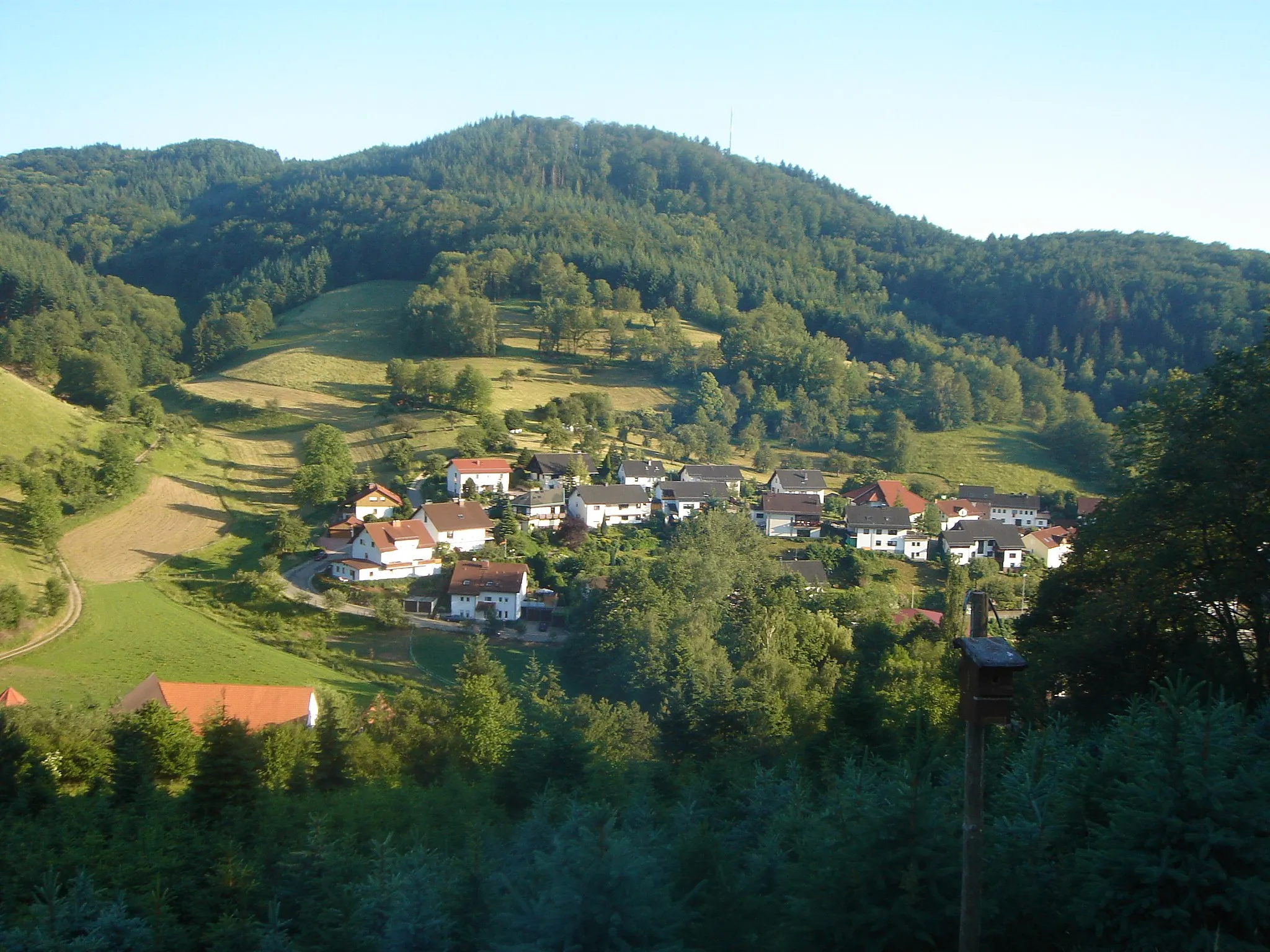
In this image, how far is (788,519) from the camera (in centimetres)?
3198

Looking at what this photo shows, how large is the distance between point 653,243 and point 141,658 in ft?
194

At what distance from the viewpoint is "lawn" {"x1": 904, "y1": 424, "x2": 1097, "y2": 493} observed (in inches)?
1555

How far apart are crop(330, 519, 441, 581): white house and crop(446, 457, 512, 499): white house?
481 cm

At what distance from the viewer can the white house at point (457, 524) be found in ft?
89.1

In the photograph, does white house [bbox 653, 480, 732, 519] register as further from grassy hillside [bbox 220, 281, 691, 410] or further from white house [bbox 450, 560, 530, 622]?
grassy hillside [bbox 220, 281, 691, 410]

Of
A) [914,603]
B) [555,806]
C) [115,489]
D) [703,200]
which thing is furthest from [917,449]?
[703,200]

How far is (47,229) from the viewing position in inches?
3558

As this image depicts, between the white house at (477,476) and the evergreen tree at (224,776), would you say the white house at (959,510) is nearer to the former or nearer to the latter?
the white house at (477,476)

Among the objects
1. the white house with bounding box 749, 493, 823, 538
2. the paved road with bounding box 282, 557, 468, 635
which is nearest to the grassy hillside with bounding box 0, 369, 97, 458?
the paved road with bounding box 282, 557, 468, 635

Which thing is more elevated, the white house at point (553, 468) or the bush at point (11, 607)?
the white house at point (553, 468)

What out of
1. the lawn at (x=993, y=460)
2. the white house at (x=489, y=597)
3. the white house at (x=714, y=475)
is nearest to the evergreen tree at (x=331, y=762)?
the white house at (x=489, y=597)

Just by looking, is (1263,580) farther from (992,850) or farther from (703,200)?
(703,200)

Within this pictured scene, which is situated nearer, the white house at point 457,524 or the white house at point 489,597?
the white house at point 489,597

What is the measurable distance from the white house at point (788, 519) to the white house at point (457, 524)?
9845 millimetres
